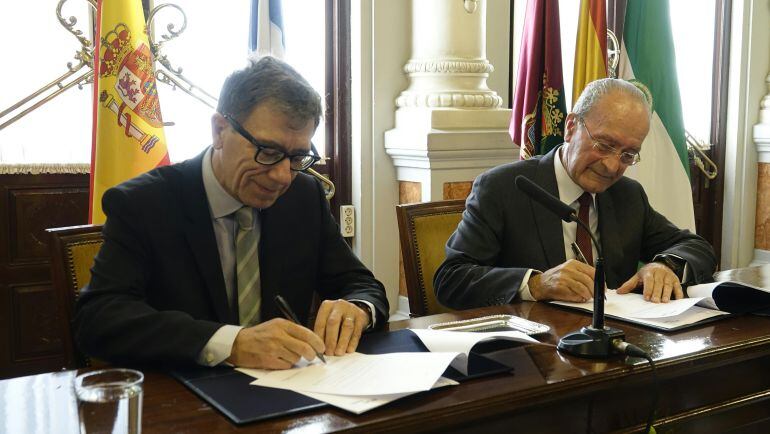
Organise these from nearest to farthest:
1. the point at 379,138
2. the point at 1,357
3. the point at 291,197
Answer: the point at 291,197
the point at 1,357
the point at 379,138

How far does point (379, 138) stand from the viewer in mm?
4426

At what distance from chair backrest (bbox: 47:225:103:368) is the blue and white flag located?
6.03 feet

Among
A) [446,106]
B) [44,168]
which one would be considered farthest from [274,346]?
[446,106]

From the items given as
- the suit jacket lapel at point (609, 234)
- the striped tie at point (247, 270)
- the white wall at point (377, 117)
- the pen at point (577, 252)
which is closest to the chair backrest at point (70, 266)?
the striped tie at point (247, 270)

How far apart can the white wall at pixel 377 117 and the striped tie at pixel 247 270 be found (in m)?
2.33

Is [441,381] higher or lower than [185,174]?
lower

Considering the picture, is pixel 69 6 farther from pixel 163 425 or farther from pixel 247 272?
pixel 163 425

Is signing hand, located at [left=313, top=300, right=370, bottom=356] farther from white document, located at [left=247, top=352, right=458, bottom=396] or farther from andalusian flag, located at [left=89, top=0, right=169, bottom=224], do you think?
andalusian flag, located at [left=89, top=0, right=169, bottom=224]

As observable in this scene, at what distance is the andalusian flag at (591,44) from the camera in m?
4.34

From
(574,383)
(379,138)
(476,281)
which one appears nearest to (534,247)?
(476,281)

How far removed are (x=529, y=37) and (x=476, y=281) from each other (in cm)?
199

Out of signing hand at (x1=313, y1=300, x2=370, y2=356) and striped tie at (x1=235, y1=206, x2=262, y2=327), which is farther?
striped tie at (x1=235, y1=206, x2=262, y2=327)

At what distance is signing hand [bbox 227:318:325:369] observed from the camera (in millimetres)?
1629

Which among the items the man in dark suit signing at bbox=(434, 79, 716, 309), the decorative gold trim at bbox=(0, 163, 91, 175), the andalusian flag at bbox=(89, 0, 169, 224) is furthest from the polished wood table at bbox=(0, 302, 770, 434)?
the decorative gold trim at bbox=(0, 163, 91, 175)
